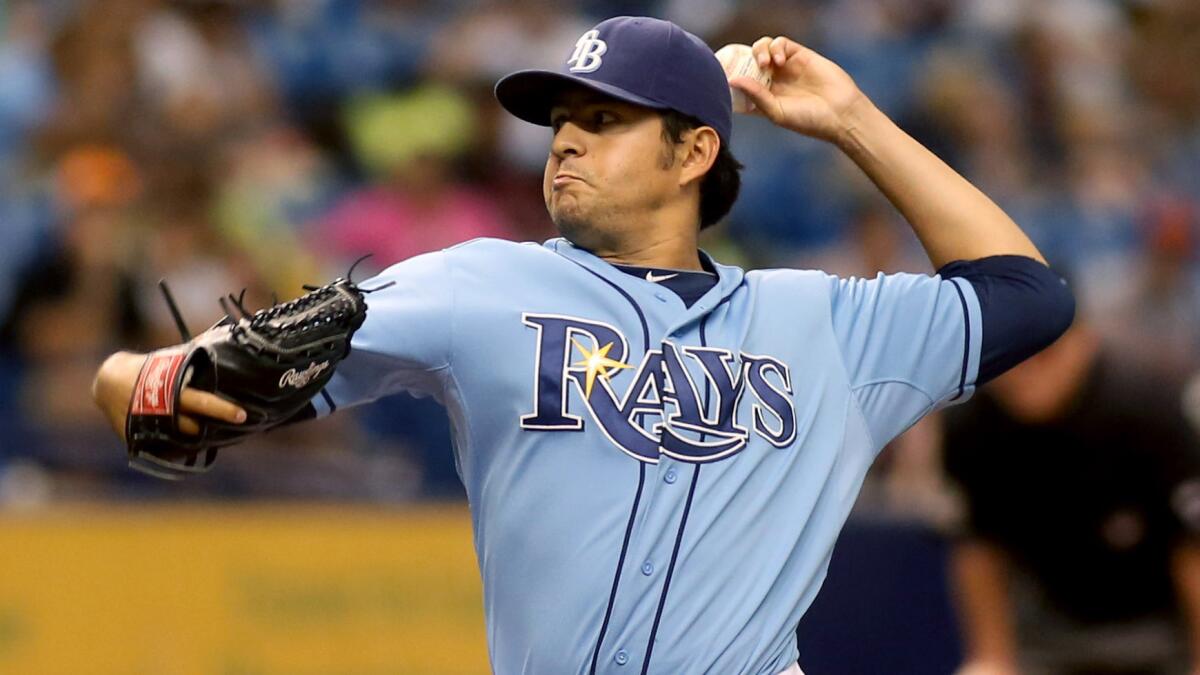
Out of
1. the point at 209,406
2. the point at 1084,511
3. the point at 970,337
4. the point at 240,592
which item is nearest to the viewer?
the point at 209,406

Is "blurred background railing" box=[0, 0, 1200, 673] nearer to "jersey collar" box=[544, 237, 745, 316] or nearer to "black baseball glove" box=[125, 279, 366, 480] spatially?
"jersey collar" box=[544, 237, 745, 316]

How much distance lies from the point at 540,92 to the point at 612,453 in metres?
0.79

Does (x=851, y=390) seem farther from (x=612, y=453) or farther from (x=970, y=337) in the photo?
(x=612, y=453)

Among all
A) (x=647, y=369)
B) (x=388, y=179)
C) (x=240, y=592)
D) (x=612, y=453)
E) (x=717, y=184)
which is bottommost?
(x=240, y=592)

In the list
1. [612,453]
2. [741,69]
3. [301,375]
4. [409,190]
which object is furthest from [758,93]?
[409,190]

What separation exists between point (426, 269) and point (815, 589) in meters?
0.97

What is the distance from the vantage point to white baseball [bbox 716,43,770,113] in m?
Result: 3.79

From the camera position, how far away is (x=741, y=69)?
12.5 ft

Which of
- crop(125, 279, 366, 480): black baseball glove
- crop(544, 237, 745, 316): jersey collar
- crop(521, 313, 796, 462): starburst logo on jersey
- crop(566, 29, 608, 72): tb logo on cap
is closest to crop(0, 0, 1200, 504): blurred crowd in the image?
crop(544, 237, 745, 316): jersey collar

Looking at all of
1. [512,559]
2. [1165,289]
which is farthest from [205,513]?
[1165,289]

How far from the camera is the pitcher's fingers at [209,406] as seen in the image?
2.76 meters

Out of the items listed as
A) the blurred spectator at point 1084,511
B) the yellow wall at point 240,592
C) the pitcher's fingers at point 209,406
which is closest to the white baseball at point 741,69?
the pitcher's fingers at point 209,406

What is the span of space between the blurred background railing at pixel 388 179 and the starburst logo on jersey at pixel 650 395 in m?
2.72

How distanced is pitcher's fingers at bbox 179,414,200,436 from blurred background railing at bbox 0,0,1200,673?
3.60 m
